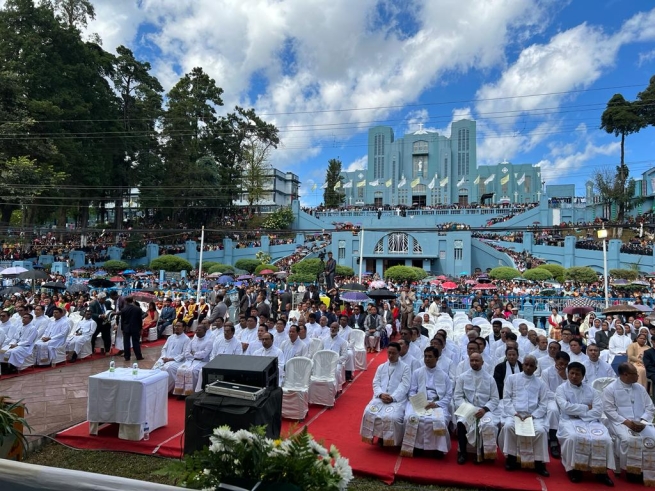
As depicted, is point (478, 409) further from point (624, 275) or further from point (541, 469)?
point (624, 275)

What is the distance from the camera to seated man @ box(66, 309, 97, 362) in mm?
11952

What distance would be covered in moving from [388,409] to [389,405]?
0.11 metres

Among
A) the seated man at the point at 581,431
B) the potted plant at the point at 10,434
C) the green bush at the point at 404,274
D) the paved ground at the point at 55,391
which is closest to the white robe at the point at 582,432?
the seated man at the point at 581,431

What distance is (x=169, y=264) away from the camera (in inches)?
1282

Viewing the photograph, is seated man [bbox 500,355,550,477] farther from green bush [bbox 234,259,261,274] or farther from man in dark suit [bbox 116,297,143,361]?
green bush [bbox 234,259,261,274]

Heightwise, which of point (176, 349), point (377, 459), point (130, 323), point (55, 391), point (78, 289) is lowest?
point (55, 391)

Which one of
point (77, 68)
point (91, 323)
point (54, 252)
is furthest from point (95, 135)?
point (91, 323)

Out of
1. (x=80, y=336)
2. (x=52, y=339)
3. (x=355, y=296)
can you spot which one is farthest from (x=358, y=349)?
(x=52, y=339)

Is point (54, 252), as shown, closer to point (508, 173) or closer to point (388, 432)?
point (388, 432)

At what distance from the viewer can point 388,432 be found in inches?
242

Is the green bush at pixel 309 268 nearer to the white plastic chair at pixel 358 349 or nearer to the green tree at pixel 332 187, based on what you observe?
the white plastic chair at pixel 358 349

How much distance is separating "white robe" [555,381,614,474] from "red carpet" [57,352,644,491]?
0.24 metres

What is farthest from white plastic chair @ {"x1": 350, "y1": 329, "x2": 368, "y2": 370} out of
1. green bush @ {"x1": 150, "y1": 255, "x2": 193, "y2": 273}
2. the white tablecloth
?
green bush @ {"x1": 150, "y1": 255, "x2": 193, "y2": 273}

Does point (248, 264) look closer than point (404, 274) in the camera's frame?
No
